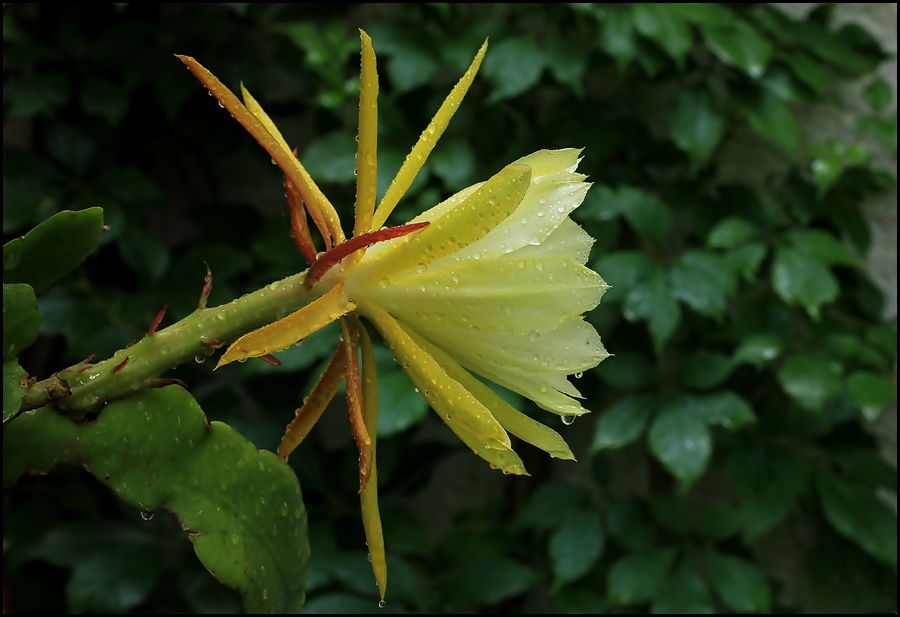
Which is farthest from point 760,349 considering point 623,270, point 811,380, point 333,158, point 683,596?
point 333,158

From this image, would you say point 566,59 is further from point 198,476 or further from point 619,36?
point 198,476

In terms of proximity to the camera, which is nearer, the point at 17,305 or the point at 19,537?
the point at 17,305

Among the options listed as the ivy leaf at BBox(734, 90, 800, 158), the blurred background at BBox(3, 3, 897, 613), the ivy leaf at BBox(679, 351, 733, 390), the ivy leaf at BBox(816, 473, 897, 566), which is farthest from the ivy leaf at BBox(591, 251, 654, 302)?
the ivy leaf at BBox(816, 473, 897, 566)

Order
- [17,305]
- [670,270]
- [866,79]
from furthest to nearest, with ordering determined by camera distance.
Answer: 1. [866,79]
2. [670,270]
3. [17,305]

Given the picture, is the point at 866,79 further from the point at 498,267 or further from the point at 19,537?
the point at 19,537

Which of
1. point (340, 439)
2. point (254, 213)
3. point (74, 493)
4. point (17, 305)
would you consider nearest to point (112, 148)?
point (254, 213)

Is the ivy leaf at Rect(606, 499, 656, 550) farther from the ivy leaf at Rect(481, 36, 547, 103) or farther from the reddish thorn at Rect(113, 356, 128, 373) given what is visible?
the reddish thorn at Rect(113, 356, 128, 373)
